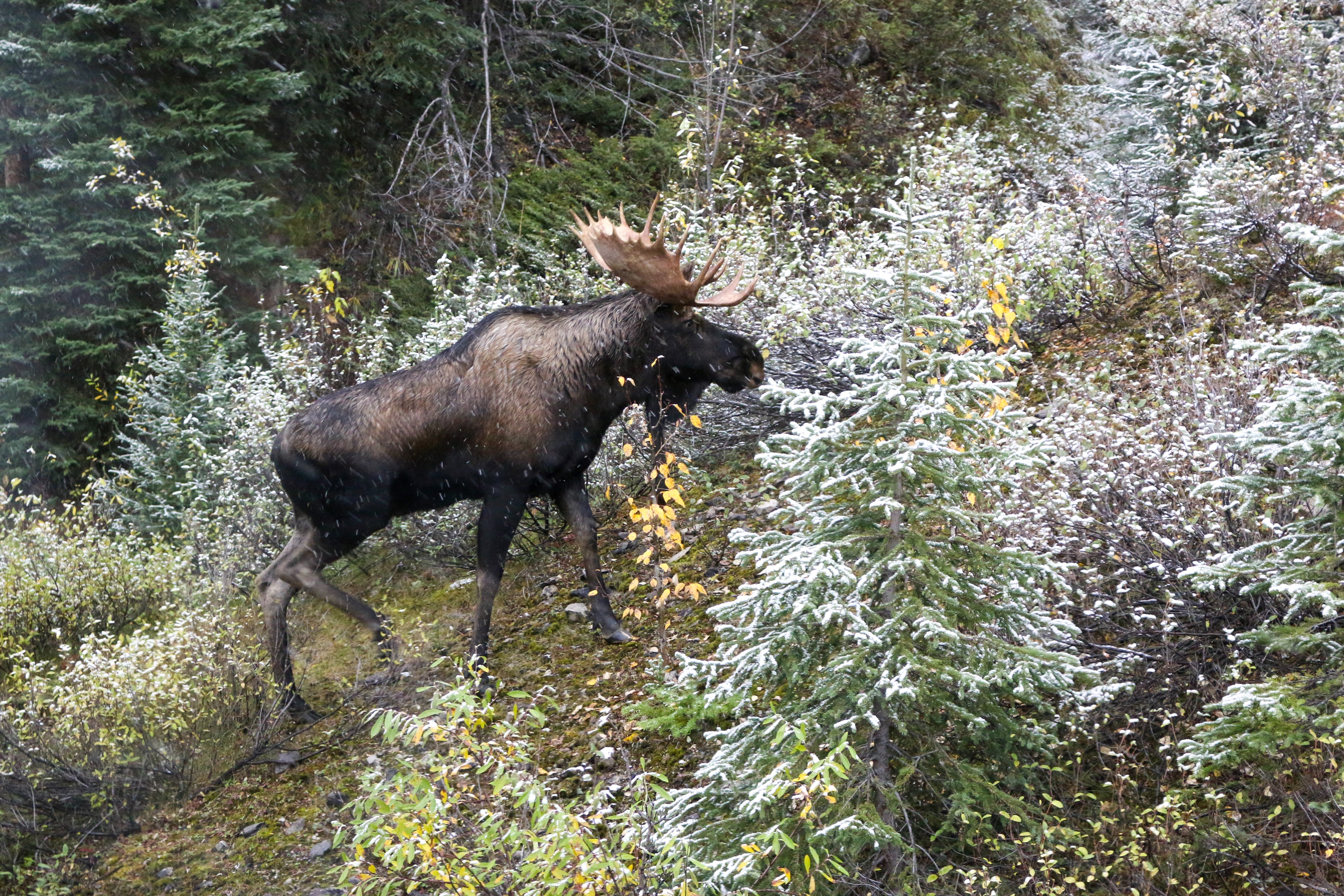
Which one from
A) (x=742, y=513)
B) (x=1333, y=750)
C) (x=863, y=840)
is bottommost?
(x=742, y=513)

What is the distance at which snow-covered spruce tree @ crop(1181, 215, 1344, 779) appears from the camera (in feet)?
11.2

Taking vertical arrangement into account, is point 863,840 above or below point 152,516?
above

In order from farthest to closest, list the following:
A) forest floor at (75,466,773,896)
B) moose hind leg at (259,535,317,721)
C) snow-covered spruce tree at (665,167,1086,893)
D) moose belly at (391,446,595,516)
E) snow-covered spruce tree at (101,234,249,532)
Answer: snow-covered spruce tree at (101,234,249,532), moose hind leg at (259,535,317,721), moose belly at (391,446,595,516), forest floor at (75,466,773,896), snow-covered spruce tree at (665,167,1086,893)

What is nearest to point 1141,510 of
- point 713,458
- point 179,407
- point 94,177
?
point 713,458

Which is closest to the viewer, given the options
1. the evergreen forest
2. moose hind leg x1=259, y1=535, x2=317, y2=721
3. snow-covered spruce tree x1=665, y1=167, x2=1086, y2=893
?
snow-covered spruce tree x1=665, y1=167, x2=1086, y2=893

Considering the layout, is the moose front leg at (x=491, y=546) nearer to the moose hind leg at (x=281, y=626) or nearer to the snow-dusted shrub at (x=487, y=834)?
the moose hind leg at (x=281, y=626)

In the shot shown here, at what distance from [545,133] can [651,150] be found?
1.41 metres

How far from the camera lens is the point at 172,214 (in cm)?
999

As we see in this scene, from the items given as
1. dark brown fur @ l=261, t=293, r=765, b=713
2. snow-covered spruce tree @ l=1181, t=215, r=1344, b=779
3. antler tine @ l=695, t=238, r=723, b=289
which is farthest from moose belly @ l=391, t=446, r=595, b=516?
snow-covered spruce tree @ l=1181, t=215, r=1344, b=779

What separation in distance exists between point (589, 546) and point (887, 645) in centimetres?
307

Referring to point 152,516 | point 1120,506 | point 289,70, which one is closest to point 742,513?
point 1120,506

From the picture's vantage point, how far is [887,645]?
391cm

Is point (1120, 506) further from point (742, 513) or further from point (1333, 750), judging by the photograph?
point (742, 513)

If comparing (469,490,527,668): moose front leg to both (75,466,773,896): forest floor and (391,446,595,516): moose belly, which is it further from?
(75,466,773,896): forest floor
